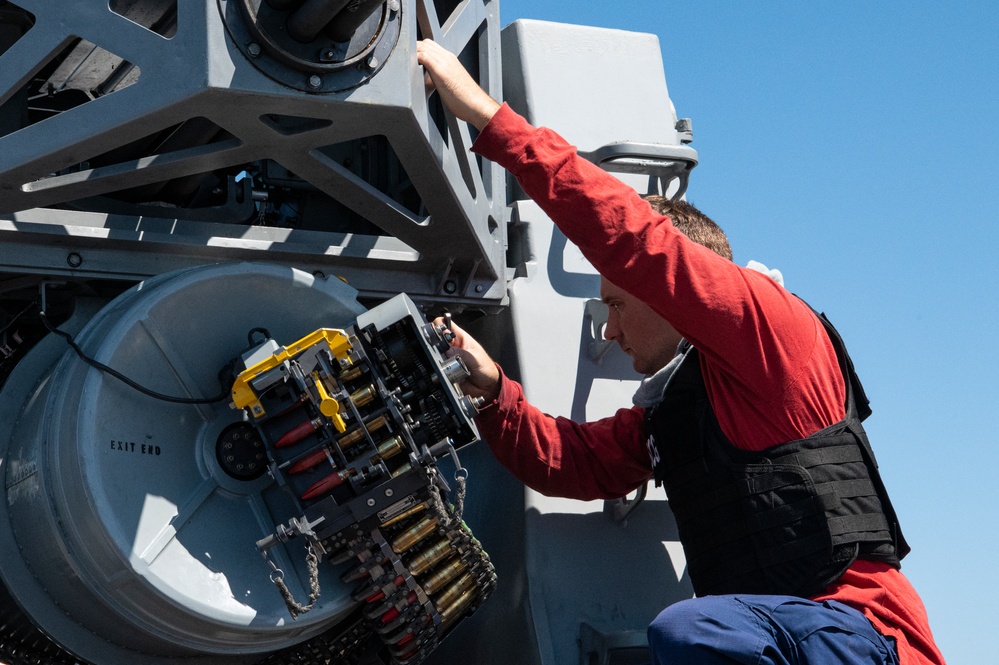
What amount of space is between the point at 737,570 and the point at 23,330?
2.74 metres

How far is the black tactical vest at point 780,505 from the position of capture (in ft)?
13.6

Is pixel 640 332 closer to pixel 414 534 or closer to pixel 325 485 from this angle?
pixel 414 534

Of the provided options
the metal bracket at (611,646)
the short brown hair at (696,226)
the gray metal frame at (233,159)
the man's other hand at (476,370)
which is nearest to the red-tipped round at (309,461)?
the man's other hand at (476,370)

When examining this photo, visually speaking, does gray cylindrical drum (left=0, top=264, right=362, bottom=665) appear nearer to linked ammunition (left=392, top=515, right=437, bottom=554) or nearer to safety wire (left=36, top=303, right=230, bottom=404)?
safety wire (left=36, top=303, right=230, bottom=404)

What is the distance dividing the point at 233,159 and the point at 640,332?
1690mm

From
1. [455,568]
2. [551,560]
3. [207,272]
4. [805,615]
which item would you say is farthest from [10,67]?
[805,615]

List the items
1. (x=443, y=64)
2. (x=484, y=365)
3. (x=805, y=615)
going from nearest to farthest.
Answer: (x=805, y=615)
(x=443, y=64)
(x=484, y=365)

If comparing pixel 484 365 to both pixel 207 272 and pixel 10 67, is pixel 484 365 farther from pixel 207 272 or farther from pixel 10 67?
pixel 10 67

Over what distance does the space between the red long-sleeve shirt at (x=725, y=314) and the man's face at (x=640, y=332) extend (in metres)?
0.43

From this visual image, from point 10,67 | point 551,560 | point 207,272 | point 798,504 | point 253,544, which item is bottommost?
point 551,560

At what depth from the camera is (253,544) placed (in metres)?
4.28

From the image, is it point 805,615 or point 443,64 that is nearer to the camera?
point 805,615

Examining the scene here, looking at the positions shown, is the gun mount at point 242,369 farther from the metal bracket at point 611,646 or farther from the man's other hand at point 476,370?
the man's other hand at point 476,370

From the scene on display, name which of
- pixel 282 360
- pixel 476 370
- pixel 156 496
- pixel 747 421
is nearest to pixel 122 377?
pixel 156 496
